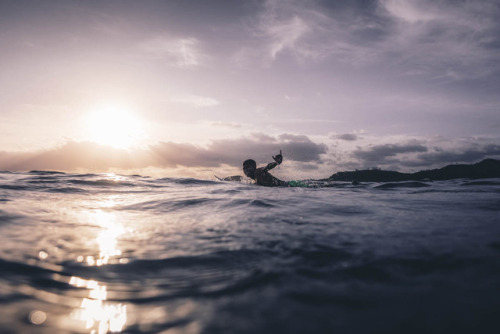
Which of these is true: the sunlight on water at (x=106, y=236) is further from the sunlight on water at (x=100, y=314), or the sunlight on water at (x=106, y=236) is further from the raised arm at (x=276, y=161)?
the raised arm at (x=276, y=161)

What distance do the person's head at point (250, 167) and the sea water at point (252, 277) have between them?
39.7 feet

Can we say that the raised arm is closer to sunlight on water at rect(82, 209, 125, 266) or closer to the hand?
the hand

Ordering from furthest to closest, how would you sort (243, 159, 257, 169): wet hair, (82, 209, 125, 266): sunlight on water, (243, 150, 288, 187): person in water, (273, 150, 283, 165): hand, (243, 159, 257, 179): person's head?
(243, 159, 257, 169): wet hair < (243, 159, 257, 179): person's head < (243, 150, 288, 187): person in water < (273, 150, 283, 165): hand < (82, 209, 125, 266): sunlight on water

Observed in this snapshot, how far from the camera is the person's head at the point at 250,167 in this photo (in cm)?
1731

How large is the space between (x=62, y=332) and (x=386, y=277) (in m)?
3.09

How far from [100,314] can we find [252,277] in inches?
58.3

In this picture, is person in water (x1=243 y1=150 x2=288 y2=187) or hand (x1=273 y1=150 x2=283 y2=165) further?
person in water (x1=243 y1=150 x2=288 y2=187)

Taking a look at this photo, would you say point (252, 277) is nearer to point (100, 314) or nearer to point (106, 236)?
point (100, 314)

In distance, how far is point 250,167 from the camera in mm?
17406

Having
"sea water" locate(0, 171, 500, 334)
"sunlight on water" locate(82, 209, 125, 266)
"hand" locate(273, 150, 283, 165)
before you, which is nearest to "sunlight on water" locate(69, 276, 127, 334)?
"sea water" locate(0, 171, 500, 334)

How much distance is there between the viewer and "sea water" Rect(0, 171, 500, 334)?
206 cm

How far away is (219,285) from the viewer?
106 inches

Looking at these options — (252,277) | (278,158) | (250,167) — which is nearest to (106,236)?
(252,277)

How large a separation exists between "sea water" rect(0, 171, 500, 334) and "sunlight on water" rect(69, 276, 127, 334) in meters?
0.01
